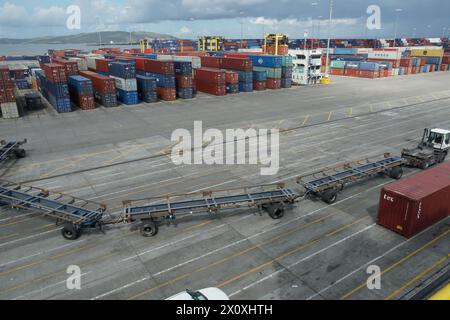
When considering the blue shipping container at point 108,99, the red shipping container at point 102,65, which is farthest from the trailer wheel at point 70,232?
the red shipping container at point 102,65

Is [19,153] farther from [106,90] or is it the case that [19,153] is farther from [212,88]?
[212,88]

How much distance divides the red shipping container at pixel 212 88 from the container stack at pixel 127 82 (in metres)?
18.3

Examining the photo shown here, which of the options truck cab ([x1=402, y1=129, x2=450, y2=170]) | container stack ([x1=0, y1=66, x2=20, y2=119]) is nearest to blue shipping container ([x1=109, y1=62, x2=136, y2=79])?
container stack ([x1=0, y1=66, x2=20, y2=119])

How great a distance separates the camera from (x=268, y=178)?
2827 centimetres

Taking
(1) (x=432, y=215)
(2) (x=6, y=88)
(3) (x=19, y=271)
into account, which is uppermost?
(2) (x=6, y=88)

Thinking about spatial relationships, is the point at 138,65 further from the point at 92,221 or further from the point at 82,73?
the point at 92,221

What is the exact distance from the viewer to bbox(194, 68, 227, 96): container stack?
72000mm

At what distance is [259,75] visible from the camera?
79.9 m

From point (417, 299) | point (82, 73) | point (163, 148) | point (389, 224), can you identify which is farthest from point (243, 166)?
point (82, 73)

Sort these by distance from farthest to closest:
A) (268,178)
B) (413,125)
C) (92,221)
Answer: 1. (413,125)
2. (268,178)
3. (92,221)

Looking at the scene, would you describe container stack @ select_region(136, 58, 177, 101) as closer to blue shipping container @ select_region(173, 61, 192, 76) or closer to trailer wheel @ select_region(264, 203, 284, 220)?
blue shipping container @ select_region(173, 61, 192, 76)

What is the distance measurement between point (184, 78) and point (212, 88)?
8148 millimetres

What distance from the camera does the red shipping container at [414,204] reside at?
1916cm

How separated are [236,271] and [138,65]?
231 feet
